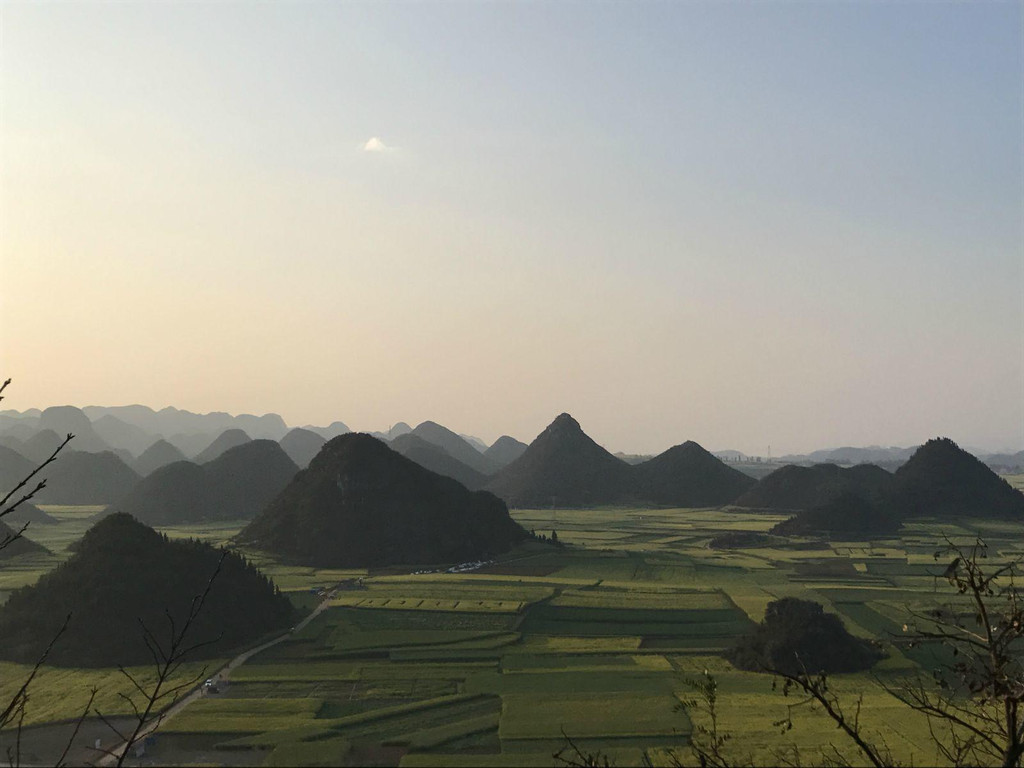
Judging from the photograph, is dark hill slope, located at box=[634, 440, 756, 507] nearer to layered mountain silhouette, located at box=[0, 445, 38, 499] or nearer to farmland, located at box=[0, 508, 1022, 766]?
farmland, located at box=[0, 508, 1022, 766]

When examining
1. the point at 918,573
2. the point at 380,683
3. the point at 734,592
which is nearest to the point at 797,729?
the point at 380,683

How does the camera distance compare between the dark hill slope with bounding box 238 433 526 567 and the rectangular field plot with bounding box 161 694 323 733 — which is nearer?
the rectangular field plot with bounding box 161 694 323 733

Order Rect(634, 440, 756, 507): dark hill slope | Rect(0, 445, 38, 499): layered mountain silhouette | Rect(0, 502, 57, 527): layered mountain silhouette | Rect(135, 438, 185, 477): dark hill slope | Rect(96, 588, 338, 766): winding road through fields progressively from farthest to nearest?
Rect(135, 438, 185, 477): dark hill slope
Rect(634, 440, 756, 507): dark hill slope
Rect(0, 445, 38, 499): layered mountain silhouette
Rect(0, 502, 57, 527): layered mountain silhouette
Rect(96, 588, 338, 766): winding road through fields

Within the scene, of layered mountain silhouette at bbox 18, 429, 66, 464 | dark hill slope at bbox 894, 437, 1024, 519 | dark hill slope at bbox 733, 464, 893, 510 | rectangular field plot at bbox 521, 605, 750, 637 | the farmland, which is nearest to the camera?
the farmland

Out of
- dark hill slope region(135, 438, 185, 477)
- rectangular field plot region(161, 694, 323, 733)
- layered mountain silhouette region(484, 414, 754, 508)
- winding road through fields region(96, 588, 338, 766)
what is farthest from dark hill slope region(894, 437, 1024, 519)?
dark hill slope region(135, 438, 185, 477)

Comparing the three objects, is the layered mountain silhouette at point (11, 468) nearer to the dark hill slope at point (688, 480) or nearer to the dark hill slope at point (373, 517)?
the dark hill slope at point (373, 517)

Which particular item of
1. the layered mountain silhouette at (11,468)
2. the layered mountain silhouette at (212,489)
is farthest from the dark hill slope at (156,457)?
the layered mountain silhouette at (212,489)

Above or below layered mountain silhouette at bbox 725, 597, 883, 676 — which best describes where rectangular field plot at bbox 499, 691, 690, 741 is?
below
